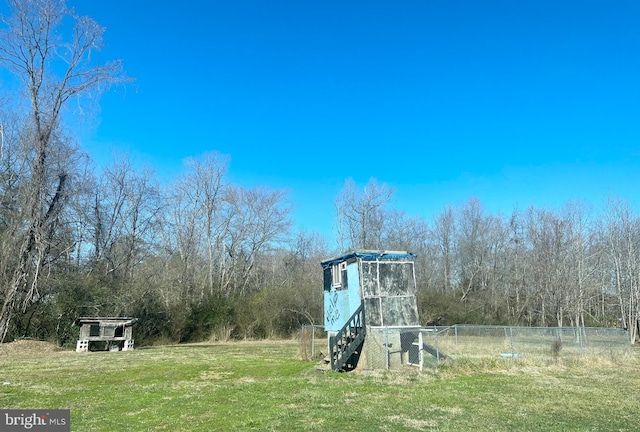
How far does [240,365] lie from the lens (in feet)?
51.5

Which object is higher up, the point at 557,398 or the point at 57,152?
the point at 57,152

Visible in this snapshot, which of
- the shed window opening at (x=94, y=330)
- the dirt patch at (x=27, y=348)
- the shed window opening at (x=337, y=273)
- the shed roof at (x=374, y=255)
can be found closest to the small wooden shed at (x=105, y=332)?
the shed window opening at (x=94, y=330)

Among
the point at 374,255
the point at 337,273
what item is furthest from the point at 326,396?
the point at 337,273

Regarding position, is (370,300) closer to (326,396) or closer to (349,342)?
(349,342)

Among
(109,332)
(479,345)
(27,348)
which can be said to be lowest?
(27,348)

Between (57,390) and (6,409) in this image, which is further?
(57,390)

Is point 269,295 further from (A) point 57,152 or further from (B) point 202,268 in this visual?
(A) point 57,152

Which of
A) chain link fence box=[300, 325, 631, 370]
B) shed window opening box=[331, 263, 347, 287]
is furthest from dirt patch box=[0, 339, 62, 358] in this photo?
shed window opening box=[331, 263, 347, 287]

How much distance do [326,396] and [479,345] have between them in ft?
24.6

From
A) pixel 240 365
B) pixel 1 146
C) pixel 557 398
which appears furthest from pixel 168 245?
pixel 557 398

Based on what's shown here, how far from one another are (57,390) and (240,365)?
6.47 meters

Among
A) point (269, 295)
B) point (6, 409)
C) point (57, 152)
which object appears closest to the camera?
point (6, 409)

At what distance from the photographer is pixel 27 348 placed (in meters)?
19.3

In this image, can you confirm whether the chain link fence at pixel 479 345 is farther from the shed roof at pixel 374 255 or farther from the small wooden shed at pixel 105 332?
the small wooden shed at pixel 105 332
